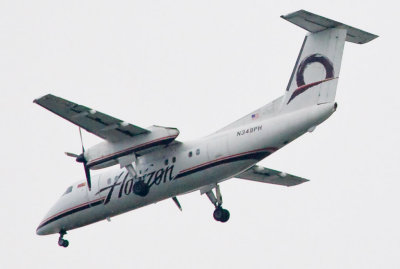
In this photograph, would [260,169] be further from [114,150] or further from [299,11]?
[299,11]

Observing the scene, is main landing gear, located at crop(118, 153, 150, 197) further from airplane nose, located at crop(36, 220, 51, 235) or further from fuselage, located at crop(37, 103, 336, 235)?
airplane nose, located at crop(36, 220, 51, 235)

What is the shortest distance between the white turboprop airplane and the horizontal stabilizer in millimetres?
36

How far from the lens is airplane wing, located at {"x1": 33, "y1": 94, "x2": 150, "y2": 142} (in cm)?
4103

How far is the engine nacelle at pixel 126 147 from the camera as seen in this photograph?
139 ft

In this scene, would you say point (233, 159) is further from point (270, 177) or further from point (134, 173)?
point (270, 177)

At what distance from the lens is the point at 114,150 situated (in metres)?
43.2

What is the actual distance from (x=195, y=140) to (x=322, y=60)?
21.5ft

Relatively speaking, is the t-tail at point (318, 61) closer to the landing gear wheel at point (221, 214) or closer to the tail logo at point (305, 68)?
the tail logo at point (305, 68)

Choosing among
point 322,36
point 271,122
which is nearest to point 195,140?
point 271,122

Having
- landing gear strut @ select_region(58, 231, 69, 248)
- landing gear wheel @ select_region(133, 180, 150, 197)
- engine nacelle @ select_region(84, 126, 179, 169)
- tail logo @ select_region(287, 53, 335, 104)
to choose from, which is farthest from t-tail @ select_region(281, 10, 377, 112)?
landing gear strut @ select_region(58, 231, 69, 248)

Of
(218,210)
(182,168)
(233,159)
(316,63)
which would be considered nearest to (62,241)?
(218,210)

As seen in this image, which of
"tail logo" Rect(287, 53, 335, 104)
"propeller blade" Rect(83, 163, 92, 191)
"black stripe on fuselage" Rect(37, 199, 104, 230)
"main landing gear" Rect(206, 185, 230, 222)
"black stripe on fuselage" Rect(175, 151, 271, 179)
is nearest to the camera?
"tail logo" Rect(287, 53, 335, 104)

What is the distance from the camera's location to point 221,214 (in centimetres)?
4544

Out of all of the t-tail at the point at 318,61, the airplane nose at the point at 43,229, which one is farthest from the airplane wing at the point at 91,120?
the airplane nose at the point at 43,229
